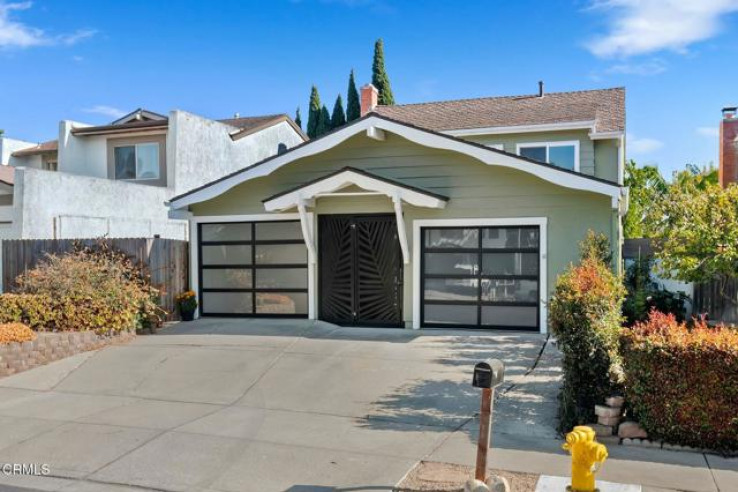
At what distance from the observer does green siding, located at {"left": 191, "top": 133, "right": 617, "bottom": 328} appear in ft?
38.7

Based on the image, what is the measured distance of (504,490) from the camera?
4922 mm

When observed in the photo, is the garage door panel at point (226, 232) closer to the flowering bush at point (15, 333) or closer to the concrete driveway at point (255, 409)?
the concrete driveway at point (255, 409)

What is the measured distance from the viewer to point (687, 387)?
6094 millimetres

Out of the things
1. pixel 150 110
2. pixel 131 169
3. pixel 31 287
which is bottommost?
pixel 31 287

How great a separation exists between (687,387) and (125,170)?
804 inches

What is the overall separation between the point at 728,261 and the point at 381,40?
116 ft

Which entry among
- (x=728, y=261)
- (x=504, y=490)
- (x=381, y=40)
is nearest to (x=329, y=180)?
(x=728, y=261)

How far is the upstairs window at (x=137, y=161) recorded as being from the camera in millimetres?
21844

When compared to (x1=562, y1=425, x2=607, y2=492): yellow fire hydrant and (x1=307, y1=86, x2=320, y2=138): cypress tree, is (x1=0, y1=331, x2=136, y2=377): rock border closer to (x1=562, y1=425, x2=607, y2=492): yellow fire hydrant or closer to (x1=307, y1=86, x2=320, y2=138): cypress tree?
(x1=562, y1=425, x2=607, y2=492): yellow fire hydrant

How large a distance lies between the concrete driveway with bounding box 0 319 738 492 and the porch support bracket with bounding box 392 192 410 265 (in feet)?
5.43

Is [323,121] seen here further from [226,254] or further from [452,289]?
[452,289]

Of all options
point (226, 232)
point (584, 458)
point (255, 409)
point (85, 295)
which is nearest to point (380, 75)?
point (226, 232)

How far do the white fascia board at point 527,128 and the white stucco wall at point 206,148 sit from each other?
28.6 feet

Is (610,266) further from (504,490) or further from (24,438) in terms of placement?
(24,438)
